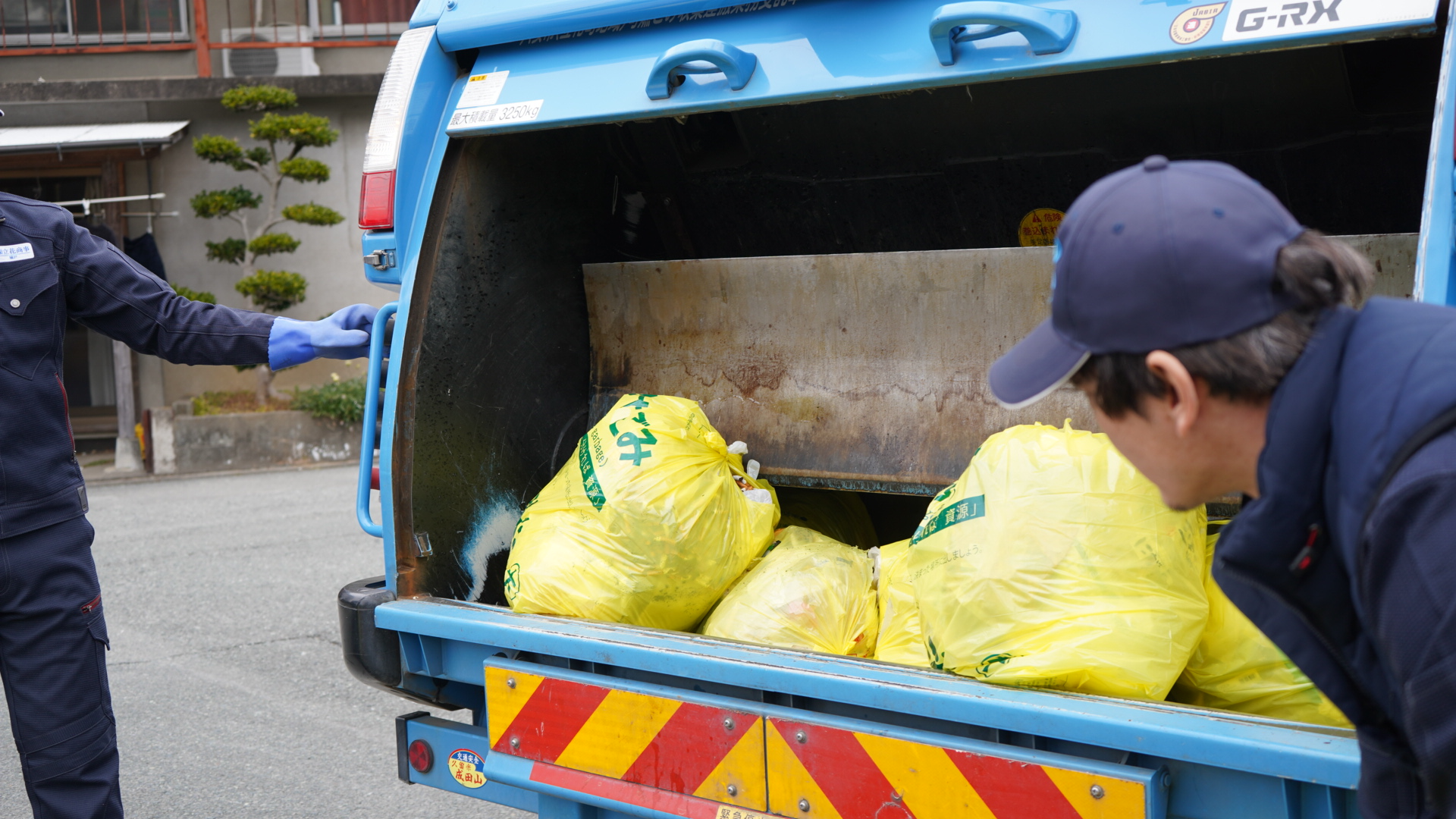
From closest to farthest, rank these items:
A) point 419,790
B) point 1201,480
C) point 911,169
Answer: point 1201,480 < point 911,169 < point 419,790

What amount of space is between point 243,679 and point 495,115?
3.02m

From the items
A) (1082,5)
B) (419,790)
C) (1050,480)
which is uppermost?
(1082,5)

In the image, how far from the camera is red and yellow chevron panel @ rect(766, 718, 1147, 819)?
5.05 ft

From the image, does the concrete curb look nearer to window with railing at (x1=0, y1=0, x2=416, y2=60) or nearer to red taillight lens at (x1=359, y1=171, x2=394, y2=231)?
window with railing at (x1=0, y1=0, x2=416, y2=60)

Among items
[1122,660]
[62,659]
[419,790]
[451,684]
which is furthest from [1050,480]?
[419,790]

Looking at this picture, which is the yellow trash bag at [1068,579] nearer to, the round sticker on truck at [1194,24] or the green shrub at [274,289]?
the round sticker on truck at [1194,24]

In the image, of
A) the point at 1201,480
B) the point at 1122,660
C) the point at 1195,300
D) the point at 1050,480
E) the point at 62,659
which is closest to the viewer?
the point at 1195,300

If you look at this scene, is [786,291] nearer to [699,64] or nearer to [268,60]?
[699,64]

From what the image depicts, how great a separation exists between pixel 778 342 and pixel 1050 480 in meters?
1.05

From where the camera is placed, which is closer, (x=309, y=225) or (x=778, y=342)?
(x=778, y=342)

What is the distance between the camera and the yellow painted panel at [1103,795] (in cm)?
150

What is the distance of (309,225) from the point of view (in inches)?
481

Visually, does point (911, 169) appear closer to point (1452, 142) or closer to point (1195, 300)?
point (1452, 142)

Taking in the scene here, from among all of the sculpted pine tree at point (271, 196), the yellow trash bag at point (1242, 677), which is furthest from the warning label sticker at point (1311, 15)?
the sculpted pine tree at point (271, 196)
